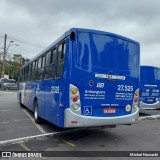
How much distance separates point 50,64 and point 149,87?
7.03 metres

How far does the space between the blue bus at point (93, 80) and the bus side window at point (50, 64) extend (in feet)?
0.28

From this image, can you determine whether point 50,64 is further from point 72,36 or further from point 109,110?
point 109,110

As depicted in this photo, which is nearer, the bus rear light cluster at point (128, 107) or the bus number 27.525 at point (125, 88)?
the bus number 27.525 at point (125, 88)

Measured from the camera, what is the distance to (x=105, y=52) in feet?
24.5

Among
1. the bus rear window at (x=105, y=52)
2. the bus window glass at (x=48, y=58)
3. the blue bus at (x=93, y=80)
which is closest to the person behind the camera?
the blue bus at (x=93, y=80)

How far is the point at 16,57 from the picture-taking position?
102m

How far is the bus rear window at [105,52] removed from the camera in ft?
23.5

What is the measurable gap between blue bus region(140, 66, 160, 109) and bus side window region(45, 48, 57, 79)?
249 inches

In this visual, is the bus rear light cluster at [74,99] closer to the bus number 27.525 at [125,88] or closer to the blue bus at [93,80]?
the blue bus at [93,80]

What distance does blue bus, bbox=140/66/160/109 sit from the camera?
13.8m

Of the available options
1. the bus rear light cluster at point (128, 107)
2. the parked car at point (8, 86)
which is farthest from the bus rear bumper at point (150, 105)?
the parked car at point (8, 86)

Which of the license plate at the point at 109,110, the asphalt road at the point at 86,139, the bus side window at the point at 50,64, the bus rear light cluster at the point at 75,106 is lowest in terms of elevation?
the asphalt road at the point at 86,139

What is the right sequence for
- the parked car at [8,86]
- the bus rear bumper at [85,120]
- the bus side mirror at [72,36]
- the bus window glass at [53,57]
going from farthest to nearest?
the parked car at [8,86], the bus window glass at [53,57], the bus side mirror at [72,36], the bus rear bumper at [85,120]

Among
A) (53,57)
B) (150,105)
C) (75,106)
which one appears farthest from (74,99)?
(150,105)
